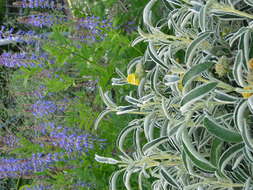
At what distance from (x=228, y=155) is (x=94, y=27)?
1053mm

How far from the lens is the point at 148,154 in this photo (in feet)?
4.26

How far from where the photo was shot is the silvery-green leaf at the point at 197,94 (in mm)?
935

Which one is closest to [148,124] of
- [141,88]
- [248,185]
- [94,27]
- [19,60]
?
[141,88]

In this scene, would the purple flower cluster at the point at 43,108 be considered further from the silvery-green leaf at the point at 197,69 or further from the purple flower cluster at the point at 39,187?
the silvery-green leaf at the point at 197,69

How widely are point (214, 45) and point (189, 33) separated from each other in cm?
11

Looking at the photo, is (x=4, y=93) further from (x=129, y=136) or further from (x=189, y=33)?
A: (x=189, y=33)

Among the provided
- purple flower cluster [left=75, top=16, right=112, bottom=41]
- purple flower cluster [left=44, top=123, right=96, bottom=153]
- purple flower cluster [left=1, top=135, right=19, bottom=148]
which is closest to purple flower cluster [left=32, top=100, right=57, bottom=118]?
purple flower cluster [left=1, top=135, right=19, bottom=148]

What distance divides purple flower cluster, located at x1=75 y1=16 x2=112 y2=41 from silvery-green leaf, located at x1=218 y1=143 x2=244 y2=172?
38.5 inches

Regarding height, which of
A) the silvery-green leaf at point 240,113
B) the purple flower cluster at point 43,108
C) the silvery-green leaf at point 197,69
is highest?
the silvery-green leaf at point 197,69

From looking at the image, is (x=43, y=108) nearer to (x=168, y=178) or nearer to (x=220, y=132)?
(x=168, y=178)

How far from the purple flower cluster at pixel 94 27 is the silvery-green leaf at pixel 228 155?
38.5 inches

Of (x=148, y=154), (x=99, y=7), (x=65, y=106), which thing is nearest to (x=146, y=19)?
(x=148, y=154)

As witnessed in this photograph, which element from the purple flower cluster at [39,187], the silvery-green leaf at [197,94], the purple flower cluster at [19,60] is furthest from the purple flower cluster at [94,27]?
the purple flower cluster at [39,187]

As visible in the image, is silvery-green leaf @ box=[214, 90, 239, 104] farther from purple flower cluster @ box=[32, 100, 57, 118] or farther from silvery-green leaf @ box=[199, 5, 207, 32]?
purple flower cluster @ box=[32, 100, 57, 118]
